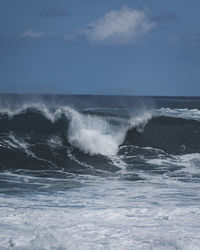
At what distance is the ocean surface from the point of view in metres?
4.38

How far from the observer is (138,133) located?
579 inches

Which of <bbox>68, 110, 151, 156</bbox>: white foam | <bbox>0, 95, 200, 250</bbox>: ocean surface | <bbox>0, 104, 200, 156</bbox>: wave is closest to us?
<bbox>0, 95, 200, 250</bbox>: ocean surface

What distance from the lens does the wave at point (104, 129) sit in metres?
12.9

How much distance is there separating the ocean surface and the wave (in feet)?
0.13

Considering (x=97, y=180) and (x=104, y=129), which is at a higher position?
(x=104, y=129)

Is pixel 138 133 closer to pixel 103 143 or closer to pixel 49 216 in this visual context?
pixel 103 143

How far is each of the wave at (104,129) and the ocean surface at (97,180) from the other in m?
Answer: 0.04

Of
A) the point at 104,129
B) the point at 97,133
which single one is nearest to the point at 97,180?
the point at 97,133

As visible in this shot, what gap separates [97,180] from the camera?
831 centimetres

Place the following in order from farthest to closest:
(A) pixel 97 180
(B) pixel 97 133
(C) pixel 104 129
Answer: (C) pixel 104 129 → (B) pixel 97 133 → (A) pixel 97 180

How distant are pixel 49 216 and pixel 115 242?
4.48ft

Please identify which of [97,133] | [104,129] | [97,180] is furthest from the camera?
[104,129]

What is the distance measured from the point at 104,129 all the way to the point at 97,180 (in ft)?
20.2

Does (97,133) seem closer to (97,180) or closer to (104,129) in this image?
(104,129)
